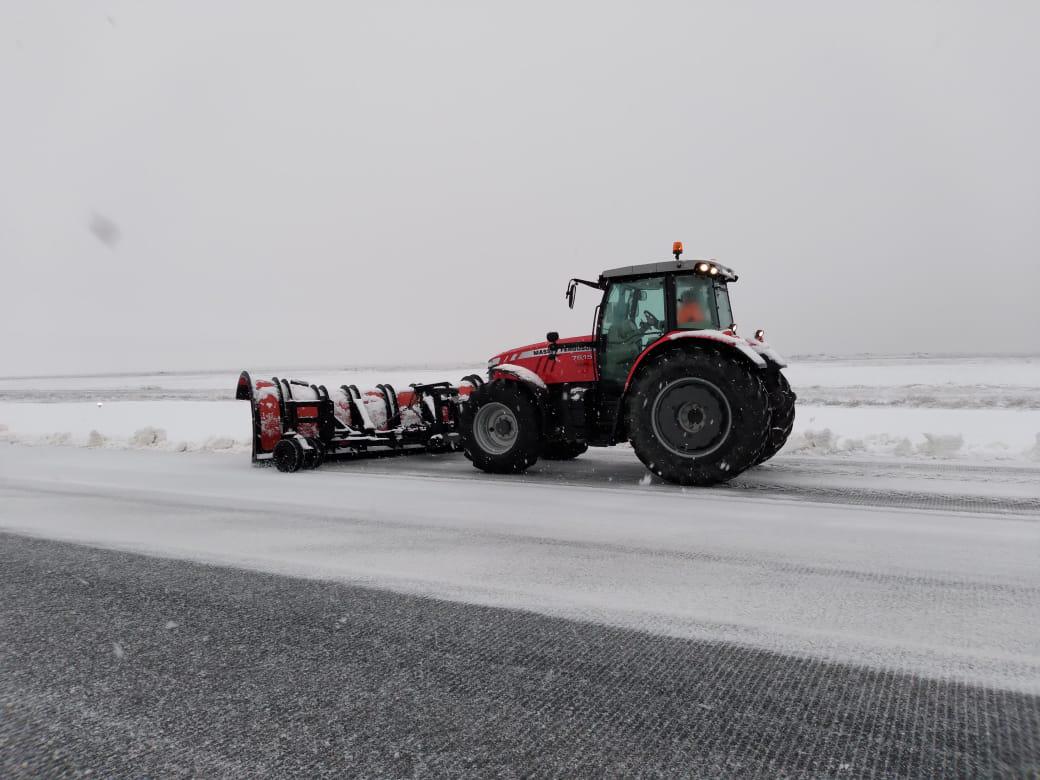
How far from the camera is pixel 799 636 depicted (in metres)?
2.65

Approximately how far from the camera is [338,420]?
9070 mm

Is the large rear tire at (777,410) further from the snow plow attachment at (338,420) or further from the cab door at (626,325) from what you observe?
the snow plow attachment at (338,420)

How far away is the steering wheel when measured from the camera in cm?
737

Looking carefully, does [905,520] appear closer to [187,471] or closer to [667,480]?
[667,480]

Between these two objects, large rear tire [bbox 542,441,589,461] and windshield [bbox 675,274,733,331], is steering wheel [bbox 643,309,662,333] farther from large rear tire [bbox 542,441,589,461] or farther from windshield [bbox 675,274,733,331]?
large rear tire [bbox 542,441,589,461]

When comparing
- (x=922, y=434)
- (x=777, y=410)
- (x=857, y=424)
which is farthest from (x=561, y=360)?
(x=857, y=424)

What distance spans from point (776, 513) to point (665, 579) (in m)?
2.05

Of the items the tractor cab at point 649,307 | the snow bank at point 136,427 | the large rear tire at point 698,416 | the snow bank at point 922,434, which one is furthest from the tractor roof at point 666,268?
the snow bank at point 136,427

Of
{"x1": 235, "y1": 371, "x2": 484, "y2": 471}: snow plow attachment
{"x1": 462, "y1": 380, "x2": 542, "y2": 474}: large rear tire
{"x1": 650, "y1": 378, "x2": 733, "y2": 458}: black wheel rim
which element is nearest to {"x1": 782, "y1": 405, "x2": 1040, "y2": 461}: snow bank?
{"x1": 650, "y1": 378, "x2": 733, "y2": 458}: black wheel rim

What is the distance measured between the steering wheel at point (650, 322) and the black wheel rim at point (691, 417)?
2.84ft

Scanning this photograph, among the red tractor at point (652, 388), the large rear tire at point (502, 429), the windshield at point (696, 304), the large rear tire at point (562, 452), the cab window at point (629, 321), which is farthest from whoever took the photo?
the large rear tire at point (562, 452)

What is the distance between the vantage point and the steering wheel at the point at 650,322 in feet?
24.2

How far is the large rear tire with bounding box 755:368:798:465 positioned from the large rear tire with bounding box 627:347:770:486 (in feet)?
1.21

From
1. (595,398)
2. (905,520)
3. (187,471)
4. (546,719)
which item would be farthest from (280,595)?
(187,471)
